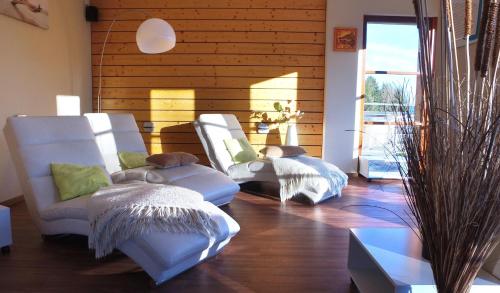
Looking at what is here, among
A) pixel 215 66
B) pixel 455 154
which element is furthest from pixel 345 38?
pixel 455 154

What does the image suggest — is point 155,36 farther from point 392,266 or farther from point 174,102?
point 392,266

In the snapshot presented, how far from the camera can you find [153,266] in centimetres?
201

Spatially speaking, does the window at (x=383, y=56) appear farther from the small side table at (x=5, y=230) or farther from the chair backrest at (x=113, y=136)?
the small side table at (x=5, y=230)

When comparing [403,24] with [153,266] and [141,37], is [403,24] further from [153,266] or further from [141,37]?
[153,266]

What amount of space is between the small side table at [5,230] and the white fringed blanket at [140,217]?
0.59 m

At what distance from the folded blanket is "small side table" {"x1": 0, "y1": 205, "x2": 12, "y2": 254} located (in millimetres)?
2317

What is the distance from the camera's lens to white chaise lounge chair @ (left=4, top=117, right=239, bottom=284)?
2.00 m

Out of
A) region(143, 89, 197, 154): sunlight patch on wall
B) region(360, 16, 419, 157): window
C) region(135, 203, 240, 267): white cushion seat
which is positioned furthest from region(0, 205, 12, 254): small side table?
region(360, 16, 419, 157): window

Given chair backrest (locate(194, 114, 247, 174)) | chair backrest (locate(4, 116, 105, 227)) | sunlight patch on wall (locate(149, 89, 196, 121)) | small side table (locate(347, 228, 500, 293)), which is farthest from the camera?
sunlight patch on wall (locate(149, 89, 196, 121))

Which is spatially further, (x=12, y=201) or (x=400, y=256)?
(x=12, y=201)

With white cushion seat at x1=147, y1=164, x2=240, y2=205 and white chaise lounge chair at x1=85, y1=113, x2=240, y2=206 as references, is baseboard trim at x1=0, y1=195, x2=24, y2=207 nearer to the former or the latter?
white chaise lounge chair at x1=85, y1=113, x2=240, y2=206

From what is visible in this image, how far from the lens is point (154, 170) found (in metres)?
3.44

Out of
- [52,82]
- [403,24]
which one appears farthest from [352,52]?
[52,82]

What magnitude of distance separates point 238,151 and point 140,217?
8.15 feet
